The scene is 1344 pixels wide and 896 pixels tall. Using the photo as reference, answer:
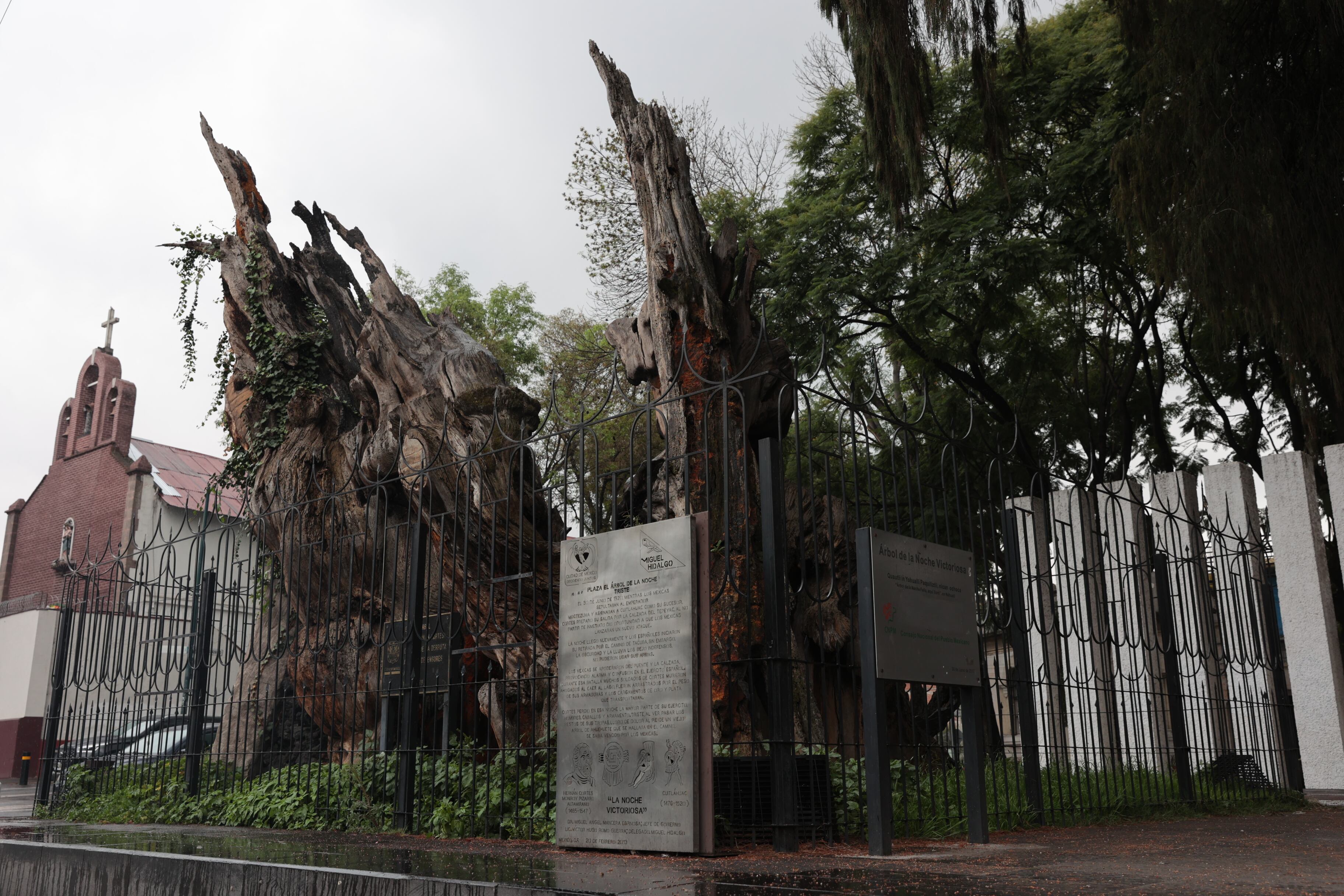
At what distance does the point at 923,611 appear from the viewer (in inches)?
202

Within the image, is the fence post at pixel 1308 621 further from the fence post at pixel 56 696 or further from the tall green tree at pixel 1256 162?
the fence post at pixel 56 696

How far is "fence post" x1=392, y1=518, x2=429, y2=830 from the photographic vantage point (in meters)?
6.58

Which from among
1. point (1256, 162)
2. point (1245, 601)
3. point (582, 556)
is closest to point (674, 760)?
point (582, 556)

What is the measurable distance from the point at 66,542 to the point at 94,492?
5.36ft

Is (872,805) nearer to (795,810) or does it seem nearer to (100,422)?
(795,810)

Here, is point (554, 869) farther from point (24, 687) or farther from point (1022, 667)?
point (24, 687)

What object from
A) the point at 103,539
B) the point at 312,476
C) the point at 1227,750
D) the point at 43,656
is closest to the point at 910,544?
the point at 1227,750

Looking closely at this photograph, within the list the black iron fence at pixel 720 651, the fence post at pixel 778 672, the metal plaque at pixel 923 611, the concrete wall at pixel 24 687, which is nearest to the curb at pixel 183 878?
the black iron fence at pixel 720 651

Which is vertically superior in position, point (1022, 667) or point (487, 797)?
point (1022, 667)

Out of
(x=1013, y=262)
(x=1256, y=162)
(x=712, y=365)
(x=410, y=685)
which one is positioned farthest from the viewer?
(x=1013, y=262)

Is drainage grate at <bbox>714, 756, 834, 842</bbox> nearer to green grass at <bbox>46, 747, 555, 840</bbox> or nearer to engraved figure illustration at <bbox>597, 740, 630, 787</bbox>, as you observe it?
engraved figure illustration at <bbox>597, 740, 630, 787</bbox>

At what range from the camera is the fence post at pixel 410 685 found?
658 centimetres

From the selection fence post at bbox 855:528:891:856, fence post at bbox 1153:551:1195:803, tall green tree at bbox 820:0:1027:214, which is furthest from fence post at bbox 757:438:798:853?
tall green tree at bbox 820:0:1027:214

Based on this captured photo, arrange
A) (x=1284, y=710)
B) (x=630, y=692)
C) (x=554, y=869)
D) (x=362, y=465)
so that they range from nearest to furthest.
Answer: (x=554, y=869) < (x=630, y=692) < (x=1284, y=710) < (x=362, y=465)
